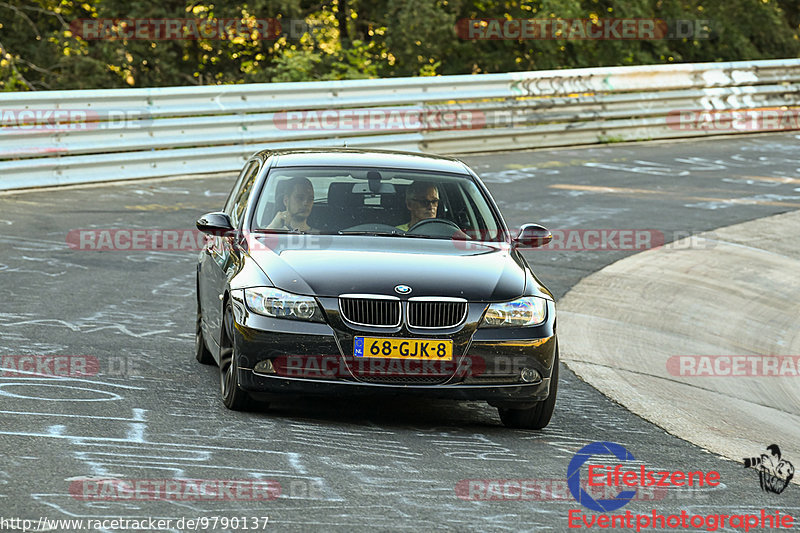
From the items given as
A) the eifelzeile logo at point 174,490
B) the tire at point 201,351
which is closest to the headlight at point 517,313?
the eifelzeile logo at point 174,490

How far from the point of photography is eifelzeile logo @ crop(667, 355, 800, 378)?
10938 millimetres

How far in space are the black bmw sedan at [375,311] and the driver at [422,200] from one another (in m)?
0.04

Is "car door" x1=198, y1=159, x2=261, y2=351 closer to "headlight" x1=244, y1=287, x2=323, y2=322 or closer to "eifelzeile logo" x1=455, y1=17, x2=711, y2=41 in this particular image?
"headlight" x1=244, y1=287, x2=323, y2=322

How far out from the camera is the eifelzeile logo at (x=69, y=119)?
1692cm

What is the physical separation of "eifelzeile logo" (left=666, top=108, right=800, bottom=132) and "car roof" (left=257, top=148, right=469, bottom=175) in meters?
17.2

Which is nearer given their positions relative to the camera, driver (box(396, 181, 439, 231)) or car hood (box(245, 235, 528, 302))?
car hood (box(245, 235, 528, 302))

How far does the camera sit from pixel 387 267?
7293 mm

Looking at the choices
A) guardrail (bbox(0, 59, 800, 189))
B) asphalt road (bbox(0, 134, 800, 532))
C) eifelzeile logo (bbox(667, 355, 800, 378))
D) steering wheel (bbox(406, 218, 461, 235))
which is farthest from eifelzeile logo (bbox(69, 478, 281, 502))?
guardrail (bbox(0, 59, 800, 189))

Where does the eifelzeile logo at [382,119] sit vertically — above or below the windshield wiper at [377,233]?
below

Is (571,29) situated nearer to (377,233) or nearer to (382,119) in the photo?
(382,119)

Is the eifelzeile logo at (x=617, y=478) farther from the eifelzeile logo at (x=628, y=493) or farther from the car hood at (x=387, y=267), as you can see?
the car hood at (x=387, y=267)

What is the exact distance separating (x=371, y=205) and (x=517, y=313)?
1.49 meters

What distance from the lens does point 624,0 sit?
101 feet

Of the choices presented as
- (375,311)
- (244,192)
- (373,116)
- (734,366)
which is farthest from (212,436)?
(373,116)
